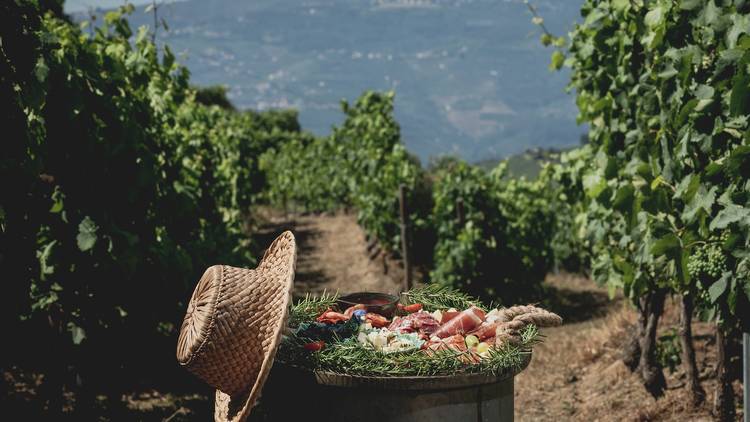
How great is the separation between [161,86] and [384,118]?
261 inches

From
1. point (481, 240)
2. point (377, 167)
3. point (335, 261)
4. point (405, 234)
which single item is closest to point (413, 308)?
point (405, 234)

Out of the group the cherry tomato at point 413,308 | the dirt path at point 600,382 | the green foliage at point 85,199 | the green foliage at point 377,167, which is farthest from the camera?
the green foliage at point 377,167

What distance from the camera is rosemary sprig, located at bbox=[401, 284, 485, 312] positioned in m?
3.27

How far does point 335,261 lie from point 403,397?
12.2 metres

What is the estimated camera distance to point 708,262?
3975 millimetres

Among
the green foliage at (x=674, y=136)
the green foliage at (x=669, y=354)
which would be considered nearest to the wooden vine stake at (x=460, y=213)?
the green foliage at (x=674, y=136)

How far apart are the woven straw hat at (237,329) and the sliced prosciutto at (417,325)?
1.59 ft

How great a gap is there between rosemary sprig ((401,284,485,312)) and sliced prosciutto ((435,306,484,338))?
16.7 inches

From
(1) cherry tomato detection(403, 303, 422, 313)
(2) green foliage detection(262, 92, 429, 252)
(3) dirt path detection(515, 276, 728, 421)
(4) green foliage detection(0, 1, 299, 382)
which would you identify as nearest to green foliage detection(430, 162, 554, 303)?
(2) green foliage detection(262, 92, 429, 252)

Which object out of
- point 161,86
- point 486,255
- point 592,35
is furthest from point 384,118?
point 592,35

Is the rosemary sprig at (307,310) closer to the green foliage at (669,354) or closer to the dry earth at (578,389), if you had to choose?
the dry earth at (578,389)

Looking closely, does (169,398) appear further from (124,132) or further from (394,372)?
(394,372)

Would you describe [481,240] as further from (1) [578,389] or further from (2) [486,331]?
(2) [486,331]

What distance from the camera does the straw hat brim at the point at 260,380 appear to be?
2.38 meters
